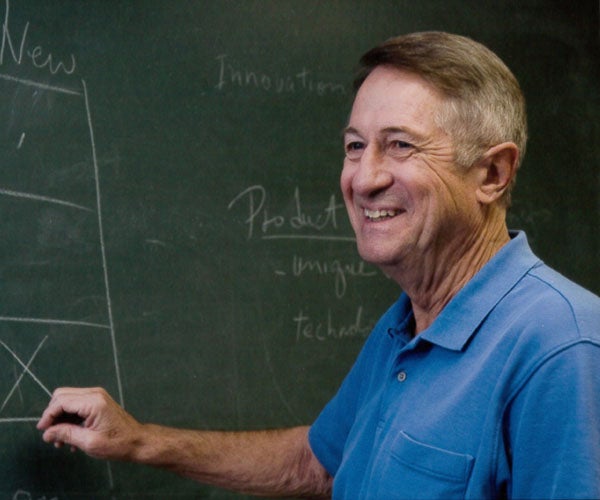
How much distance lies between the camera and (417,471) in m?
1.27

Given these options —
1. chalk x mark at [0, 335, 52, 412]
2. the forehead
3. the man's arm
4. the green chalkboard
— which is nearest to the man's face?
the forehead

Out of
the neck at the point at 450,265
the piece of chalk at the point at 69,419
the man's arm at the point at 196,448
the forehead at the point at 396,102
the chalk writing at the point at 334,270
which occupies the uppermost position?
the forehead at the point at 396,102

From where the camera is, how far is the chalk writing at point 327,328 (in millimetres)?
2172

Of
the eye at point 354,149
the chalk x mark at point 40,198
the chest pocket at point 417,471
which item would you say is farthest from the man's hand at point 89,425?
the eye at point 354,149

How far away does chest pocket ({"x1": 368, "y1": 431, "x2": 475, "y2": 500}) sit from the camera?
122cm

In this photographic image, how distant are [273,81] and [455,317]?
995 millimetres

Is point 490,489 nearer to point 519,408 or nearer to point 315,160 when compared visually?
point 519,408

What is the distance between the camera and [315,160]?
221cm

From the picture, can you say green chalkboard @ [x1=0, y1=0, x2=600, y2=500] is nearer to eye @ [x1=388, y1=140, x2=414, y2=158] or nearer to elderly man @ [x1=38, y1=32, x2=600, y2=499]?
elderly man @ [x1=38, y1=32, x2=600, y2=499]

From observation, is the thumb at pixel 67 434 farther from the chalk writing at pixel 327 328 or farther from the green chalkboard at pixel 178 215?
the chalk writing at pixel 327 328

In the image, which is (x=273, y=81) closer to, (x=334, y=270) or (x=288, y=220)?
(x=288, y=220)

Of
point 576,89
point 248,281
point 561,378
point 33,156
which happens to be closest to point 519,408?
point 561,378

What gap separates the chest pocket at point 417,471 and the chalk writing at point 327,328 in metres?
0.82

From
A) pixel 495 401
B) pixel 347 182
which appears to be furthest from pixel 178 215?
pixel 495 401
